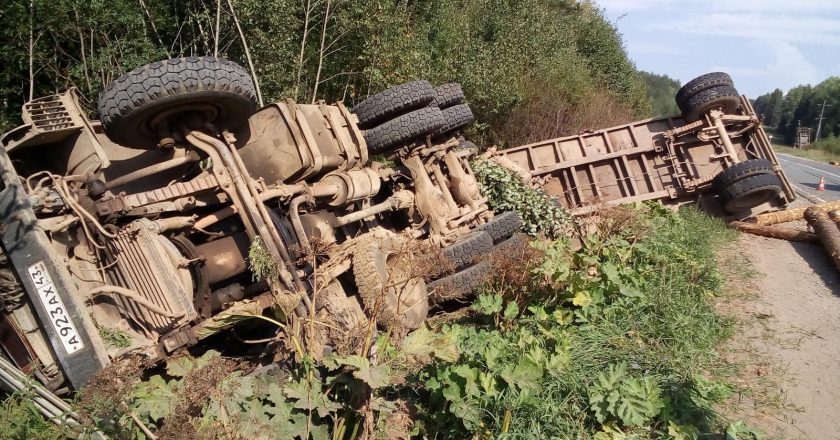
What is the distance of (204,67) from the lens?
3.46m

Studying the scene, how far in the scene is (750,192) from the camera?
272 inches

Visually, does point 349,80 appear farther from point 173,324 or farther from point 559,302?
point 173,324

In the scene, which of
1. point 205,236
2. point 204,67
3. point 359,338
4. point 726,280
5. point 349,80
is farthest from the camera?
point 349,80

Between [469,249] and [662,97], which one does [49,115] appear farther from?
[662,97]

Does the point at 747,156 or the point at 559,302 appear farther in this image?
the point at 747,156

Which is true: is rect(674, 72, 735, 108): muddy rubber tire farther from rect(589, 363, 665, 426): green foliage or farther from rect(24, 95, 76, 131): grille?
rect(24, 95, 76, 131): grille

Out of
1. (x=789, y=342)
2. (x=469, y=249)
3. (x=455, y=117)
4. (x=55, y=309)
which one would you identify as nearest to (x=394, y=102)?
(x=455, y=117)

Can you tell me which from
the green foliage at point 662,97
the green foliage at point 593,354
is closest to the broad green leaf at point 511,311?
the green foliage at point 593,354

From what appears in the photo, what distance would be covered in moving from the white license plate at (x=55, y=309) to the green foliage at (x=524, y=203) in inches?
178

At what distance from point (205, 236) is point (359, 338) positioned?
143cm

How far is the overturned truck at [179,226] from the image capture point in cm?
298

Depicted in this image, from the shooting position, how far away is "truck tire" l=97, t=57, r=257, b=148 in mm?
3330

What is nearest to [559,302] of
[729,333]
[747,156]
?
[729,333]

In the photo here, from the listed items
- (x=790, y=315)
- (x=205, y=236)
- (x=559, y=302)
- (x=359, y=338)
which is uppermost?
(x=205, y=236)
